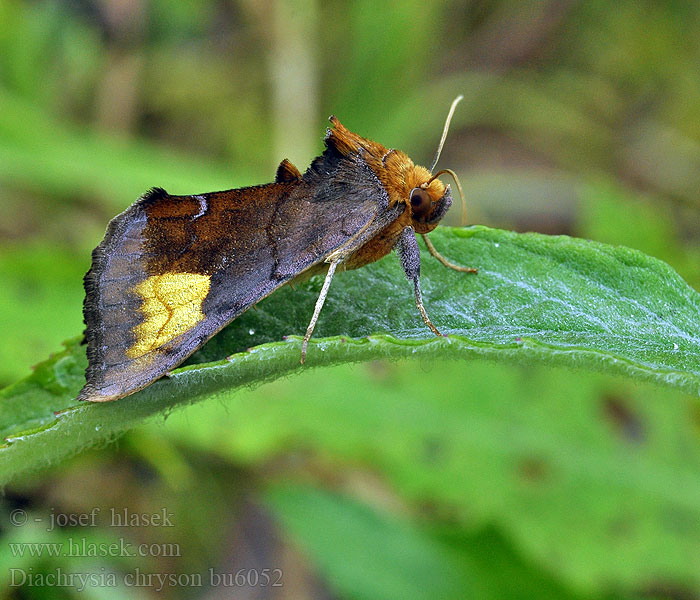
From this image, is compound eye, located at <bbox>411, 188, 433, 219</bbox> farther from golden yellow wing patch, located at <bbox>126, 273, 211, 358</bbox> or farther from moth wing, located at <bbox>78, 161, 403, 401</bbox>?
golden yellow wing patch, located at <bbox>126, 273, 211, 358</bbox>

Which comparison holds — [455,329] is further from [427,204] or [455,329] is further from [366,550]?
[366,550]

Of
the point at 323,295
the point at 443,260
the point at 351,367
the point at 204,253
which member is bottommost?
the point at 351,367

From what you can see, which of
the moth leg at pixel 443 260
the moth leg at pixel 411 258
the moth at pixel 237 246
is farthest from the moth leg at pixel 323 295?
the moth leg at pixel 443 260

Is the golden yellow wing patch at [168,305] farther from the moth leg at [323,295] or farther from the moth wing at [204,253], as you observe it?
the moth leg at [323,295]

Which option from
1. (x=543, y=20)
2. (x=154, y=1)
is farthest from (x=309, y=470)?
(x=543, y=20)

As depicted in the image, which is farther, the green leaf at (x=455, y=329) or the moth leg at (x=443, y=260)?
the moth leg at (x=443, y=260)

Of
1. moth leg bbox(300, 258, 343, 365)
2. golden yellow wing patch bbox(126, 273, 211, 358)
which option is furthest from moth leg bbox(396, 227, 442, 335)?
golden yellow wing patch bbox(126, 273, 211, 358)

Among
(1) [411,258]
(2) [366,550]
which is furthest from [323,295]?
(2) [366,550]
